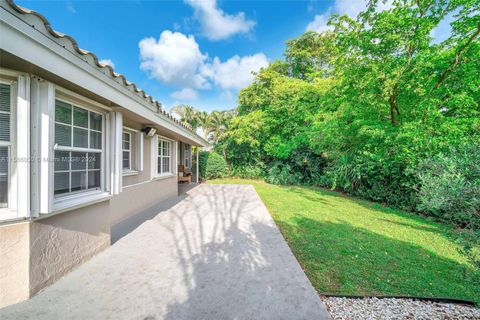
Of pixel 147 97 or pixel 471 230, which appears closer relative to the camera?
pixel 471 230

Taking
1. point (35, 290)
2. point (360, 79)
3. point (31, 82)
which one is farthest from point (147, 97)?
point (360, 79)

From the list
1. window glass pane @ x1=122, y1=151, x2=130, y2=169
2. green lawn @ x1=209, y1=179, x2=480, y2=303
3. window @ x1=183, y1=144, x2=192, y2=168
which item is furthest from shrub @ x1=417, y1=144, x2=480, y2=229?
window @ x1=183, y1=144, x2=192, y2=168

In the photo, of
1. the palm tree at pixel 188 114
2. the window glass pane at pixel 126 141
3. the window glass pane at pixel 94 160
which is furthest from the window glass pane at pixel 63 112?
the palm tree at pixel 188 114

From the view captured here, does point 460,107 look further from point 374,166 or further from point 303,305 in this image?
point 303,305

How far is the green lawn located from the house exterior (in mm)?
3609

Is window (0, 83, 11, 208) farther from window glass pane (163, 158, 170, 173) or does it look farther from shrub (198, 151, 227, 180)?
shrub (198, 151, 227, 180)

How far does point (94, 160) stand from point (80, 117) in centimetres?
76

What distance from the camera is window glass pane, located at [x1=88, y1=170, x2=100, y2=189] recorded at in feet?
10.8

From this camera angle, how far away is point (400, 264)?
3.41 m

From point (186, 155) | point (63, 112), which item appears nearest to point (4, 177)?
point (63, 112)

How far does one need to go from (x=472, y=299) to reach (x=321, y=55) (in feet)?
59.3

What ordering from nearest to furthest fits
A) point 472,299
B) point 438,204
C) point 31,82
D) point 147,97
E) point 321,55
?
point 438,204 < point 31,82 < point 472,299 < point 147,97 < point 321,55

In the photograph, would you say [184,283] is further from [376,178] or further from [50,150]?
[376,178]

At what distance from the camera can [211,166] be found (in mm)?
15422
